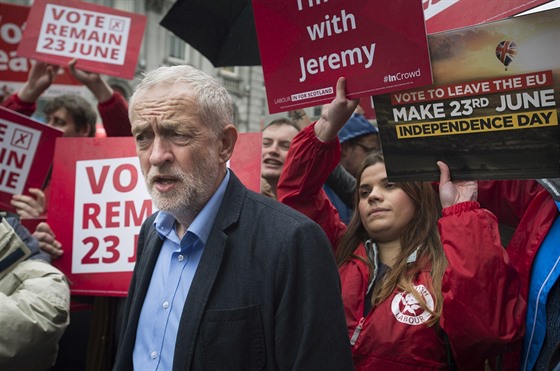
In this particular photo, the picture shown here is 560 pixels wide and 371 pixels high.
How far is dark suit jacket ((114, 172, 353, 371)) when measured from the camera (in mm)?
1789

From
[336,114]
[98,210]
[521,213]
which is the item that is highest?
[336,114]

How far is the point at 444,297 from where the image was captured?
7.08 ft

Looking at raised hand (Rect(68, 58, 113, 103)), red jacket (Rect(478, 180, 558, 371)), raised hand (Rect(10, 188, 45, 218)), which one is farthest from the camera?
raised hand (Rect(68, 58, 113, 103))

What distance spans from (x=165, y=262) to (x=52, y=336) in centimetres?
67

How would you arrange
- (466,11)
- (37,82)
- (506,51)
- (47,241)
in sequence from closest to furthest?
1. (506,51)
2. (466,11)
3. (47,241)
4. (37,82)

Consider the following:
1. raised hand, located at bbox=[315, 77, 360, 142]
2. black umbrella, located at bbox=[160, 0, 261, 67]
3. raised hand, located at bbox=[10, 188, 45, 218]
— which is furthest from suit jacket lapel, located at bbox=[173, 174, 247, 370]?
raised hand, located at bbox=[10, 188, 45, 218]

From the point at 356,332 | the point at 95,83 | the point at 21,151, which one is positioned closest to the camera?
the point at 356,332

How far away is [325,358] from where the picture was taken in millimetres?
1773

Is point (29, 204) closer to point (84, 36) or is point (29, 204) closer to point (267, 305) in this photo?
point (84, 36)

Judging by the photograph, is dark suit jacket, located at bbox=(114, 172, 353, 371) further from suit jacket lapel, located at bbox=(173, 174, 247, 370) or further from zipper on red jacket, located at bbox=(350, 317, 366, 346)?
zipper on red jacket, located at bbox=(350, 317, 366, 346)

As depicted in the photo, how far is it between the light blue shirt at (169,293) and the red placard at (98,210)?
0.97 metres

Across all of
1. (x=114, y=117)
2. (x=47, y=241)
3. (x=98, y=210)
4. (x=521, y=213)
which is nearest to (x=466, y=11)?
(x=521, y=213)

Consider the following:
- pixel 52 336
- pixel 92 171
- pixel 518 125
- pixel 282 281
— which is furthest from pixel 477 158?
pixel 92 171

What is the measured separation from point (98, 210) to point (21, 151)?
0.57 meters
